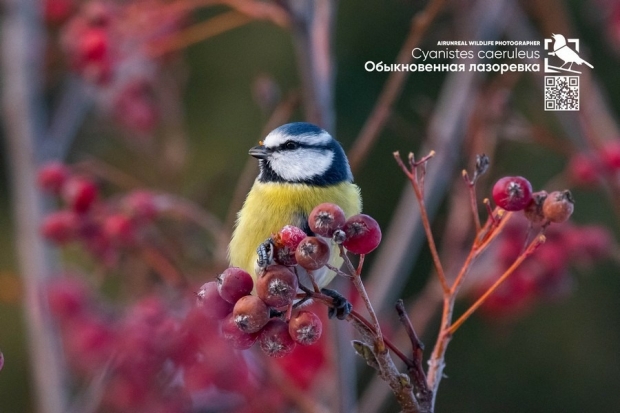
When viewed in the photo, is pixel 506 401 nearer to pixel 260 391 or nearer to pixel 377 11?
pixel 377 11

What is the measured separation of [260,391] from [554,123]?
1.98 m

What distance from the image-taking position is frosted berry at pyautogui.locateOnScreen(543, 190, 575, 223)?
0.56 metres

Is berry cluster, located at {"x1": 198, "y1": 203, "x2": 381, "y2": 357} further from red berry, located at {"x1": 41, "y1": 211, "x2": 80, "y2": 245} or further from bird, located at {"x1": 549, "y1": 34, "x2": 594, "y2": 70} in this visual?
bird, located at {"x1": 549, "y1": 34, "x2": 594, "y2": 70}

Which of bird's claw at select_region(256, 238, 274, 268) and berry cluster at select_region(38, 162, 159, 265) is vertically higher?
bird's claw at select_region(256, 238, 274, 268)

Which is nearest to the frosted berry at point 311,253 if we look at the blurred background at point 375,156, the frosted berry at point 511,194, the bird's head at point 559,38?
the frosted berry at point 511,194

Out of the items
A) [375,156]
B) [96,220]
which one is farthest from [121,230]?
[375,156]

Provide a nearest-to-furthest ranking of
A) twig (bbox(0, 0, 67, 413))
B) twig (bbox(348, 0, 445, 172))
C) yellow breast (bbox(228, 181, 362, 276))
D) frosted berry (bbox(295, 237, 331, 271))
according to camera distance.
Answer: frosted berry (bbox(295, 237, 331, 271)) → yellow breast (bbox(228, 181, 362, 276)) → twig (bbox(348, 0, 445, 172)) → twig (bbox(0, 0, 67, 413))

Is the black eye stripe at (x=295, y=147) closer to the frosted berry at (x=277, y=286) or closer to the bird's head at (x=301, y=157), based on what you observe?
the bird's head at (x=301, y=157)

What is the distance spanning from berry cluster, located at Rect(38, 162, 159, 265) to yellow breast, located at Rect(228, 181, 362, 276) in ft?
0.93

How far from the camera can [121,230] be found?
1.03 m

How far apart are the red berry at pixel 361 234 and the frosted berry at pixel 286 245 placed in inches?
1.3

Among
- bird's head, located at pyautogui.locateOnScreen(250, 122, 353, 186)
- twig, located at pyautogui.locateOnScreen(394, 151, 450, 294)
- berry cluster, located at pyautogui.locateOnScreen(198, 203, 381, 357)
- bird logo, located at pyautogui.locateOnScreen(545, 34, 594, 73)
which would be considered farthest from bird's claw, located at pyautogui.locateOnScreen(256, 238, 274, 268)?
bird logo, located at pyautogui.locateOnScreen(545, 34, 594, 73)

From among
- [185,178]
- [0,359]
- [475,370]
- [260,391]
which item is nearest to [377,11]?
[185,178]

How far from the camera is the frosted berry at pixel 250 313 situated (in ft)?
1.69
